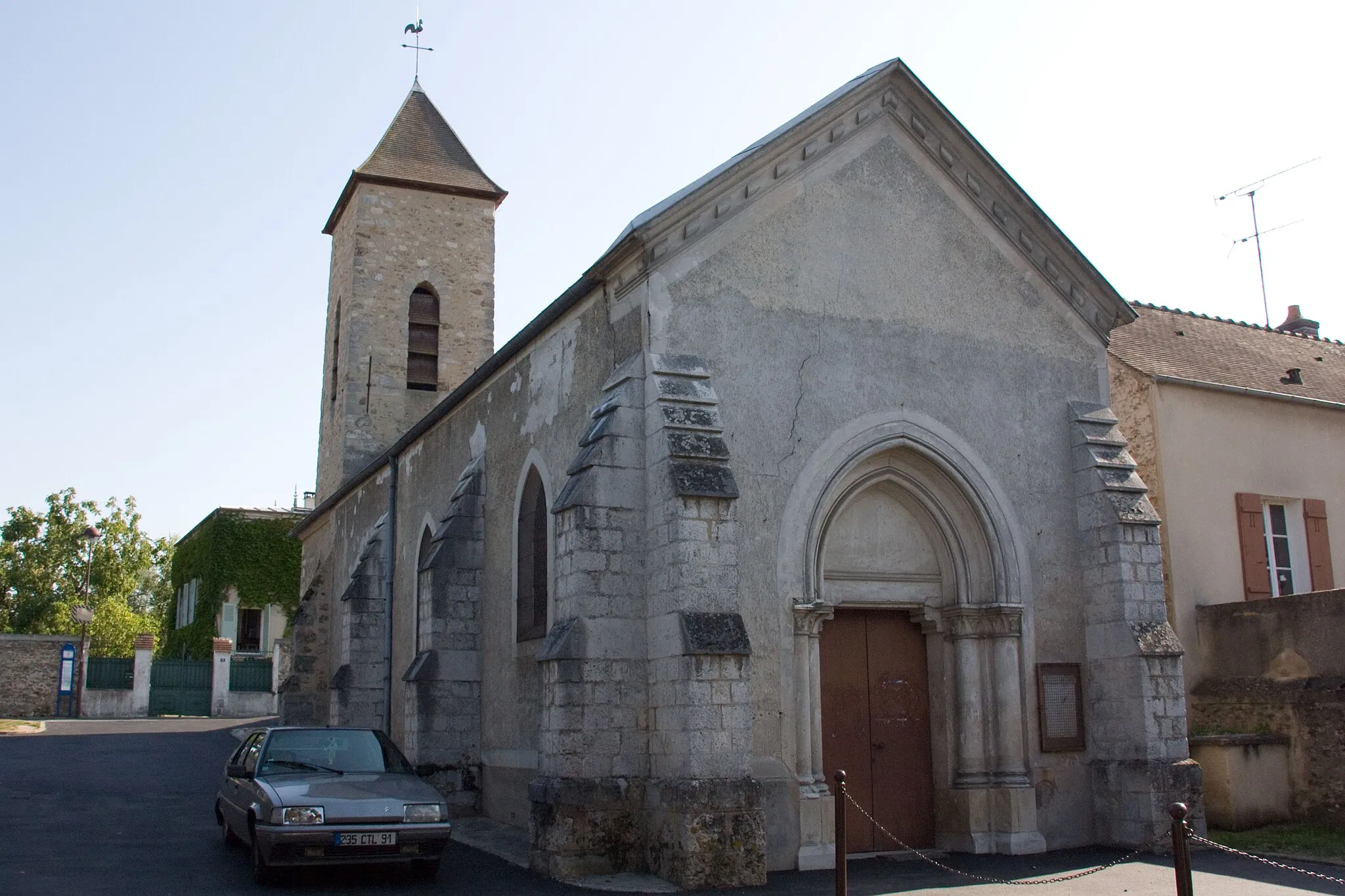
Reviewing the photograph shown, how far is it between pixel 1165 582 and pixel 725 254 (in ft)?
26.4

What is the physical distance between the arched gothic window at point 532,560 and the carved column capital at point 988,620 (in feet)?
14.4

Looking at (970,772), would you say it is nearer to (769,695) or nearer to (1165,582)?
(769,695)

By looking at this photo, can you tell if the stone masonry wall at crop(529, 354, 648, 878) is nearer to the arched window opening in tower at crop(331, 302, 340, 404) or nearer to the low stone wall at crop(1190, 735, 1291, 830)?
the low stone wall at crop(1190, 735, 1291, 830)

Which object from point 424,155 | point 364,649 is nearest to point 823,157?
point 364,649

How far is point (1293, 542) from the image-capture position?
16.7m

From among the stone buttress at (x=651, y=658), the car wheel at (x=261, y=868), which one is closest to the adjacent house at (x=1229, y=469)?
the stone buttress at (x=651, y=658)

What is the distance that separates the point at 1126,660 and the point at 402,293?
1923 centimetres

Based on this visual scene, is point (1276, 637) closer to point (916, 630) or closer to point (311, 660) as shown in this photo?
point (916, 630)

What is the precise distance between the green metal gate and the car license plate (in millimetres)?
29493

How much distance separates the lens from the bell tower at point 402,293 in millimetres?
26219

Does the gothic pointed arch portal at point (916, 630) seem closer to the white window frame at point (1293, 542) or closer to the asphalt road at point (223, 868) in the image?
the asphalt road at point (223, 868)

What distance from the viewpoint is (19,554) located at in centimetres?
5138

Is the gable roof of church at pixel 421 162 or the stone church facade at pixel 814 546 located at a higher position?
the gable roof of church at pixel 421 162

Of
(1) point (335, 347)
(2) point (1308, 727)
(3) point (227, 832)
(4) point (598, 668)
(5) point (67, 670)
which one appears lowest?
(3) point (227, 832)
